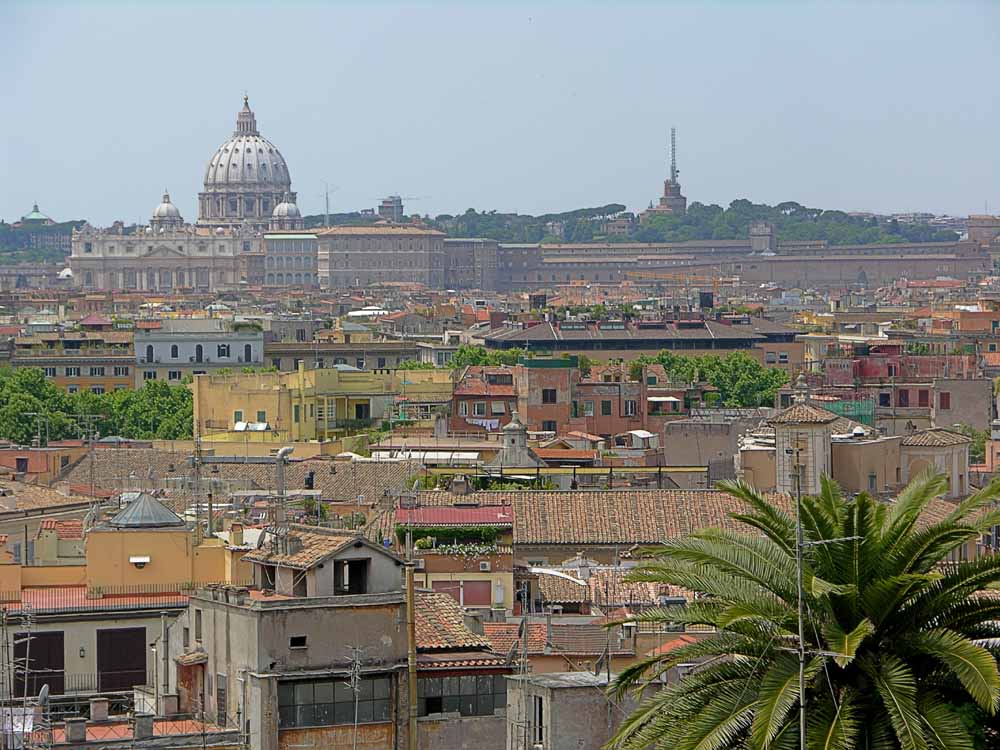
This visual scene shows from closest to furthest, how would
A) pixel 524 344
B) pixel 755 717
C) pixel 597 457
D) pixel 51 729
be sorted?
pixel 755 717 → pixel 51 729 → pixel 597 457 → pixel 524 344

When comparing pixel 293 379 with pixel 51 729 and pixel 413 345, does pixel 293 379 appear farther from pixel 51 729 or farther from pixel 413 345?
pixel 51 729

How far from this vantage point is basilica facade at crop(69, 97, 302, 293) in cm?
17025

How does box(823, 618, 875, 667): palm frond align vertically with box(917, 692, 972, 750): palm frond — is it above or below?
above

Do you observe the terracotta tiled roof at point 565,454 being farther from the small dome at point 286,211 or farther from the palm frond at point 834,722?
the small dome at point 286,211

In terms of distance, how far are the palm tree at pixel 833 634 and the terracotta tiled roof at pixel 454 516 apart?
781cm

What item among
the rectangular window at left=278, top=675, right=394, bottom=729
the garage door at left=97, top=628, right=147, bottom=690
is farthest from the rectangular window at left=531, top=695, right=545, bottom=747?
the garage door at left=97, top=628, right=147, bottom=690

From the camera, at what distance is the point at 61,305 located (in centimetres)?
10400

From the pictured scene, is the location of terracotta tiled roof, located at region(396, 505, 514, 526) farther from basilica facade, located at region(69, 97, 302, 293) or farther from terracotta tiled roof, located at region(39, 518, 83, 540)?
basilica facade, located at region(69, 97, 302, 293)

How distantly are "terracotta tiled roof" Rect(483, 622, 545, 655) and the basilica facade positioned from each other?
144 meters

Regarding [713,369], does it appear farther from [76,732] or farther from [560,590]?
[76,732]

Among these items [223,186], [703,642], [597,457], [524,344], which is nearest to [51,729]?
[703,642]

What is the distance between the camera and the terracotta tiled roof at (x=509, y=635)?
1455 cm

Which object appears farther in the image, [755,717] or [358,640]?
[358,640]

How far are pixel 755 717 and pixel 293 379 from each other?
34.9 meters
